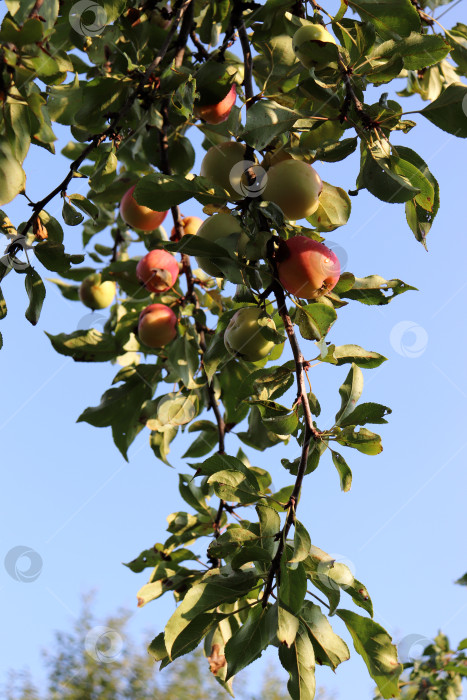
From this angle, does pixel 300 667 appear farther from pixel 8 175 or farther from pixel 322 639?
pixel 8 175

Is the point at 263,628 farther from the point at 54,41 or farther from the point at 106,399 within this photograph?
the point at 54,41

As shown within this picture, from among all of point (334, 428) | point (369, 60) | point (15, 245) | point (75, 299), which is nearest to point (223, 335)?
point (334, 428)

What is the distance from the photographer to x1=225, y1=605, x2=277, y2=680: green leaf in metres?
0.84

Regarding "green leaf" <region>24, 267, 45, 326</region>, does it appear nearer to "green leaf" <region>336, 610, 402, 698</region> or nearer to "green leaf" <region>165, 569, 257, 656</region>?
"green leaf" <region>165, 569, 257, 656</region>

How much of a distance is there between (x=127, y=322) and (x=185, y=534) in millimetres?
582

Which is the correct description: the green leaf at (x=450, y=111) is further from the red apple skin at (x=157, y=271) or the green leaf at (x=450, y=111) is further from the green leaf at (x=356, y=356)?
the red apple skin at (x=157, y=271)

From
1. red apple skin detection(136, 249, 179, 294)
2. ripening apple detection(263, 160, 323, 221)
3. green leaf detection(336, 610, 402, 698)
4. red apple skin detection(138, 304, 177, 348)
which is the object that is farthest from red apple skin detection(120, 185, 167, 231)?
green leaf detection(336, 610, 402, 698)

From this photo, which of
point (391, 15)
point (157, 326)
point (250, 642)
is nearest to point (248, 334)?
point (250, 642)

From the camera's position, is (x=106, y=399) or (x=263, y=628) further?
(x=106, y=399)

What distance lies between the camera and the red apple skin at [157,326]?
4.99 ft

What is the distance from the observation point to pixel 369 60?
88cm

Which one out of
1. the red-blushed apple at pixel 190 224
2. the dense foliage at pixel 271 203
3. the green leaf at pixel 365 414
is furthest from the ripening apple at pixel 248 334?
the red-blushed apple at pixel 190 224

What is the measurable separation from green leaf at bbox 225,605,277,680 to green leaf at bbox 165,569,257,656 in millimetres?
47

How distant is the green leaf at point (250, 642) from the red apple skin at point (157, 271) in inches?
35.1
